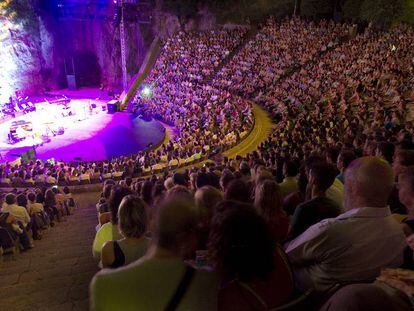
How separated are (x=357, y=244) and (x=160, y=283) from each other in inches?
53.8

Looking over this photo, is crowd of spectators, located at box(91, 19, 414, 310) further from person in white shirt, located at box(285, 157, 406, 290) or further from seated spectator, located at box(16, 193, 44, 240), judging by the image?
seated spectator, located at box(16, 193, 44, 240)

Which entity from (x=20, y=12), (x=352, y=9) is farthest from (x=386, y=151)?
(x=20, y=12)

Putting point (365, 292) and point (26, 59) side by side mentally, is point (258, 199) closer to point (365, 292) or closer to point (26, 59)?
point (365, 292)

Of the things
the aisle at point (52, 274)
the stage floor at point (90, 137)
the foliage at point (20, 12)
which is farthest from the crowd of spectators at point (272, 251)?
the foliage at point (20, 12)

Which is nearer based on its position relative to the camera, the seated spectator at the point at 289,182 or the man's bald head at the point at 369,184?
the man's bald head at the point at 369,184

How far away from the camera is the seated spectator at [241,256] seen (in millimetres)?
2299

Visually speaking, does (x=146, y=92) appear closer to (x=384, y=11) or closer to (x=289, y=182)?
(x=384, y=11)

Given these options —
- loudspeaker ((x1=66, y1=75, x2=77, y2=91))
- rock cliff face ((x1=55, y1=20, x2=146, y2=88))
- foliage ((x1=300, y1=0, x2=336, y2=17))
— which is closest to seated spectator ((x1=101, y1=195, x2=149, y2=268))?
foliage ((x1=300, y1=0, x2=336, y2=17))

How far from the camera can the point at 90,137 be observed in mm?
26078

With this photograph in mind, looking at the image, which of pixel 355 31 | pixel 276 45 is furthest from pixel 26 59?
pixel 355 31

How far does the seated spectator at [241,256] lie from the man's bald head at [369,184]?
93 centimetres

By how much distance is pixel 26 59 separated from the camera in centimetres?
3838

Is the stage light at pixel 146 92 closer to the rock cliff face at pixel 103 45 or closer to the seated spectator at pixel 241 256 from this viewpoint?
the rock cliff face at pixel 103 45

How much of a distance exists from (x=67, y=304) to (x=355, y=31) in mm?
29392
